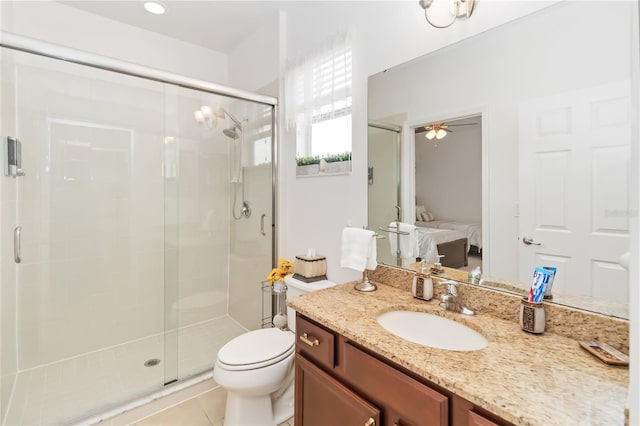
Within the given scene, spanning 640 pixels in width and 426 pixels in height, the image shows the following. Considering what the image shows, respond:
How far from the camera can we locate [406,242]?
1.48 metres

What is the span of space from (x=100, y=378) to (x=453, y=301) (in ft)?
7.56

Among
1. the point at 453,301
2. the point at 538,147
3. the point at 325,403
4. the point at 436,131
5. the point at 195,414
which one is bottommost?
the point at 195,414

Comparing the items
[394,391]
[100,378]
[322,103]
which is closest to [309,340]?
[394,391]

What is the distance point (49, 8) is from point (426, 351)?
3.25 m

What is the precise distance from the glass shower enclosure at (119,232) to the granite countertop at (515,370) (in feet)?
5.34

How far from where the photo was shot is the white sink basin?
105cm

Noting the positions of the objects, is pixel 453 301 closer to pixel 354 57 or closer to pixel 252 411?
pixel 252 411

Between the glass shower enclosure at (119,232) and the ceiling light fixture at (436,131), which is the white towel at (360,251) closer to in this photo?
the ceiling light fixture at (436,131)

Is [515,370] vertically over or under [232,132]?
under

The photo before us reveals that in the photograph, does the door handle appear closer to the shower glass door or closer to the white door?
the white door

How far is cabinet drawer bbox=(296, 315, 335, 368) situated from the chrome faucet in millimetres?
476

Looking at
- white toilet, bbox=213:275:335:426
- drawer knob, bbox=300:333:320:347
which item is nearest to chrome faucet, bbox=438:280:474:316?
drawer knob, bbox=300:333:320:347

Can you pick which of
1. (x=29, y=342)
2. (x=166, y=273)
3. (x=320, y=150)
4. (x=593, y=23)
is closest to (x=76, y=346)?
(x=29, y=342)

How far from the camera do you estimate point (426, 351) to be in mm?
860
